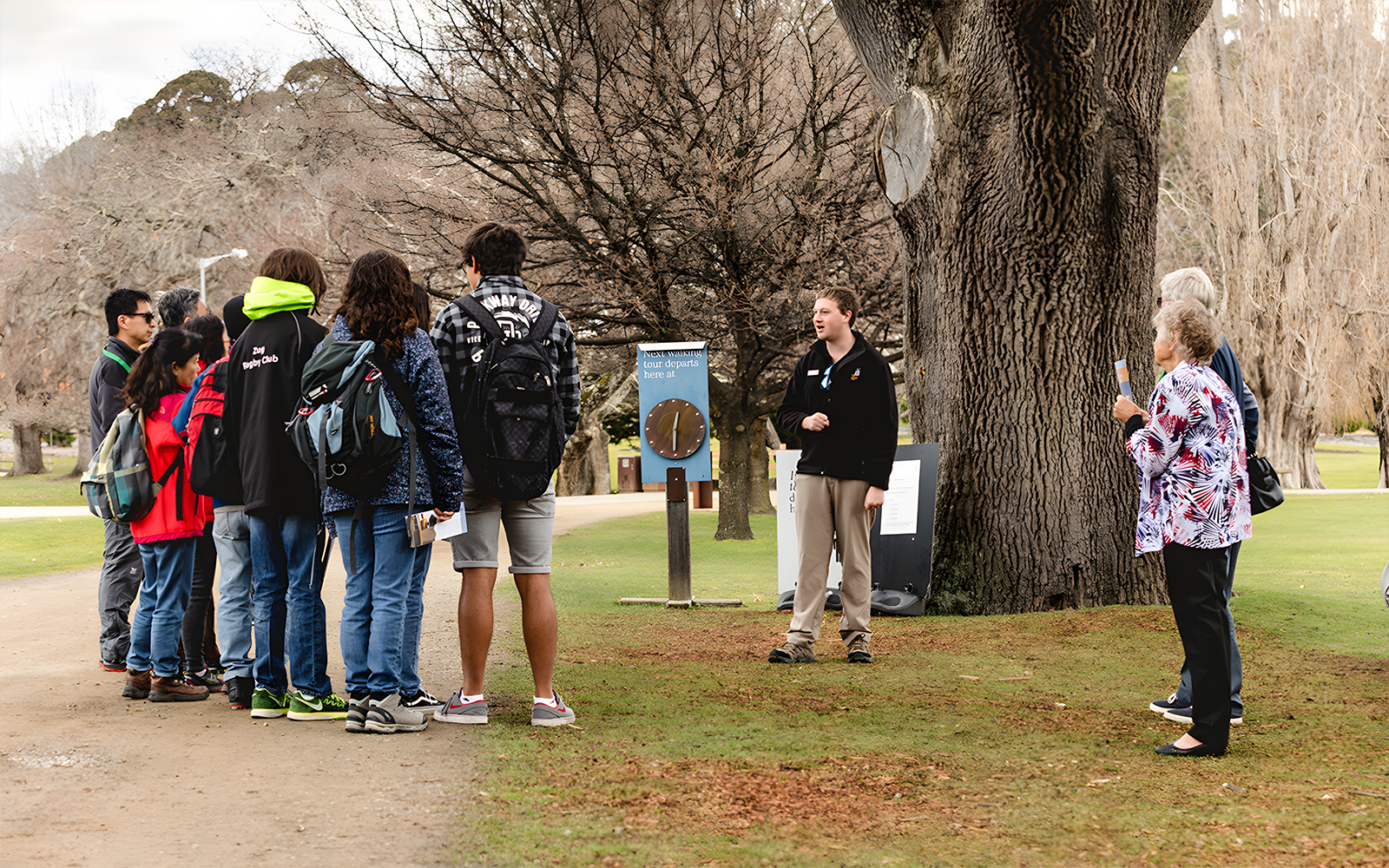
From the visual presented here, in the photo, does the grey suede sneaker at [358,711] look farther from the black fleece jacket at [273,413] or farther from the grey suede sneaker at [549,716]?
the black fleece jacket at [273,413]

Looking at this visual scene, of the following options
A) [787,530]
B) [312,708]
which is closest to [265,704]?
[312,708]

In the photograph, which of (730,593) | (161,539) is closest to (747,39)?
(730,593)

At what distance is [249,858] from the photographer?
3361mm

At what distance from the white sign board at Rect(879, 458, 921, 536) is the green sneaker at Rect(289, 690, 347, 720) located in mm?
5012

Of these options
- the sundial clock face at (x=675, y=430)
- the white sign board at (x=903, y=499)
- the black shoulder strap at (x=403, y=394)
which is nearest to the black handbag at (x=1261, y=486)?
the black shoulder strap at (x=403, y=394)

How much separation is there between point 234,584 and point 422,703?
1.14m

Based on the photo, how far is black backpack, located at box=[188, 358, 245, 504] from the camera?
18.0 ft

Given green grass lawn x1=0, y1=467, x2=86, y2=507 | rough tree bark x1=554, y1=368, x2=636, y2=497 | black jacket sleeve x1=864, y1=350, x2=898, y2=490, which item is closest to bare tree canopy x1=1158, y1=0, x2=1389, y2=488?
rough tree bark x1=554, y1=368, x2=636, y2=497

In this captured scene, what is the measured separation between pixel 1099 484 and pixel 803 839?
5.61 m

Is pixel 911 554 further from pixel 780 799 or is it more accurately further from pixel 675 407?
pixel 780 799

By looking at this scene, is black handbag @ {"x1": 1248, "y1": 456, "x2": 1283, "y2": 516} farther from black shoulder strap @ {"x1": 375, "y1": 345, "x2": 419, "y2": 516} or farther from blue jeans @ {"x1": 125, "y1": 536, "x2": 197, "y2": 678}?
blue jeans @ {"x1": 125, "y1": 536, "x2": 197, "y2": 678}

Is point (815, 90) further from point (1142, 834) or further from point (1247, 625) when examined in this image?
point (1142, 834)

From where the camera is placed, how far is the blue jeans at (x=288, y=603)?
527 cm

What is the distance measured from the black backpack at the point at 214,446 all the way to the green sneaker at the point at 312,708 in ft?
3.29
